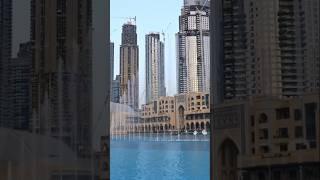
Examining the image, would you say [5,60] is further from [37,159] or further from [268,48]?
[268,48]

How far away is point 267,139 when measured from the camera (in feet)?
20.5

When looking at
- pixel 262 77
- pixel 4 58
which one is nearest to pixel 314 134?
pixel 262 77

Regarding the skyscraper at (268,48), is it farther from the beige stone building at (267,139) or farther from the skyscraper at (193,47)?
the skyscraper at (193,47)

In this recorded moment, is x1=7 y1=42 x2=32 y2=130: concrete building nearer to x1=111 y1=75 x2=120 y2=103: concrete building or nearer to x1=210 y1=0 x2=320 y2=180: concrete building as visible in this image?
x1=210 y1=0 x2=320 y2=180: concrete building

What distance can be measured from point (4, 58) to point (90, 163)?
4.69ft

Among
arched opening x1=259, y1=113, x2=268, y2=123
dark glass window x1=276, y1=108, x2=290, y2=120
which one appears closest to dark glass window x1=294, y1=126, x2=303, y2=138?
dark glass window x1=276, y1=108, x2=290, y2=120

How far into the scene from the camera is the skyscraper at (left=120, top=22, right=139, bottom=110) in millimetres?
12102

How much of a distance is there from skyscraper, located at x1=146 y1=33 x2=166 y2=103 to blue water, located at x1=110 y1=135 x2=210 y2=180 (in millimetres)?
904

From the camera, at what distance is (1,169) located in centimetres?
765

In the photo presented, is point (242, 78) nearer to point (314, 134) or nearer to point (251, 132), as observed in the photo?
point (251, 132)

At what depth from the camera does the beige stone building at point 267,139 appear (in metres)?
5.81

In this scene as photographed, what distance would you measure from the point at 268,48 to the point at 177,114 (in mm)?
3390

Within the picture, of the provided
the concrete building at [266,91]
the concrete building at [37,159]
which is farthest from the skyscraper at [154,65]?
the concrete building at [266,91]

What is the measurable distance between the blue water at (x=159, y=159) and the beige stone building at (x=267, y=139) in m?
3.48
